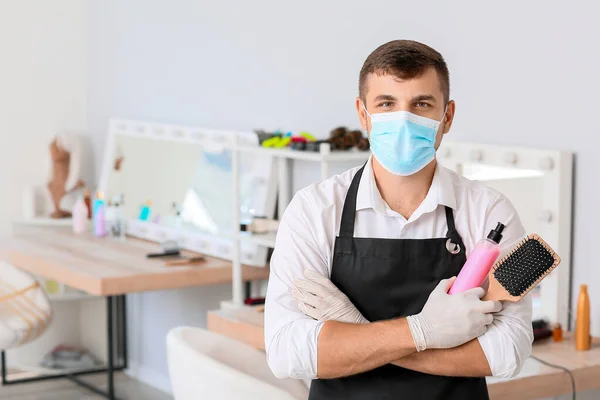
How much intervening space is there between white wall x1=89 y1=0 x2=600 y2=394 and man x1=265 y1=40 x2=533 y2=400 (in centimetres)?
114

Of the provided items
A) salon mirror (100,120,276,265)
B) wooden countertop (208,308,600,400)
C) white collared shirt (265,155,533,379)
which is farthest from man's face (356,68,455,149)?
salon mirror (100,120,276,265)

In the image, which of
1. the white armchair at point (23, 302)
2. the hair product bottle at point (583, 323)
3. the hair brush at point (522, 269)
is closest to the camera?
the hair brush at point (522, 269)

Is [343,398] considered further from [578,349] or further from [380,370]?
[578,349]

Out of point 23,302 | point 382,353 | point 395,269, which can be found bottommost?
Answer: point 23,302

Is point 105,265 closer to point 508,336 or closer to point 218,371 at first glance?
point 218,371

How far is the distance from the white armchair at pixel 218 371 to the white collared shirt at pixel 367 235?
0.76 meters

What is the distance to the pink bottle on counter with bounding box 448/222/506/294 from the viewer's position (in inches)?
61.7

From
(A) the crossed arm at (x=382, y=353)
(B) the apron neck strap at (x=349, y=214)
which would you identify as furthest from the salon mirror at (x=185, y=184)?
(A) the crossed arm at (x=382, y=353)

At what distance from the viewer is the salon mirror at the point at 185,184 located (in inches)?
150

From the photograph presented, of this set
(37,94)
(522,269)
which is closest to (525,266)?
(522,269)

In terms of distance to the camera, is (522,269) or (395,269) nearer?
(522,269)

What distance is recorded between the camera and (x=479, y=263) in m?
1.58

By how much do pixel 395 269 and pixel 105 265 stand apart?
2.39 m

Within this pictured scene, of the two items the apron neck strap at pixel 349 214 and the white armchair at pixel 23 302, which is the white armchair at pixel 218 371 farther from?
the white armchair at pixel 23 302
